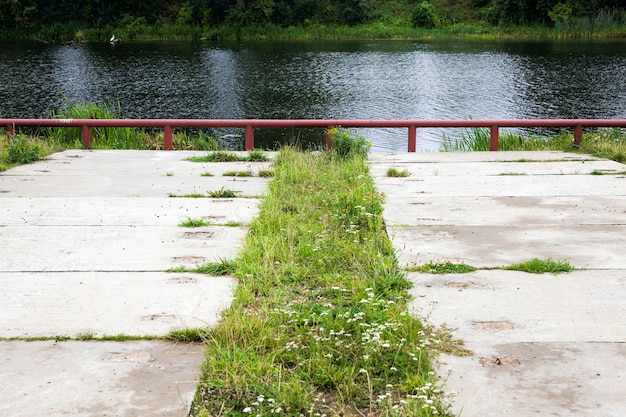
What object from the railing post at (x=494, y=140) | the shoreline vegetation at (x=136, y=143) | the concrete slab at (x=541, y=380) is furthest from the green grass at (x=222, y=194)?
the railing post at (x=494, y=140)

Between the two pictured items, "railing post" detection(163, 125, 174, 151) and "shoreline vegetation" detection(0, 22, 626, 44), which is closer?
"railing post" detection(163, 125, 174, 151)

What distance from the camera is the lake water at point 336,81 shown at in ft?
79.0

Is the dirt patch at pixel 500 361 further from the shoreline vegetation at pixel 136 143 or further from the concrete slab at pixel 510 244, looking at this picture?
the shoreline vegetation at pixel 136 143

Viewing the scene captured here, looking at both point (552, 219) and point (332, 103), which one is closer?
point (552, 219)

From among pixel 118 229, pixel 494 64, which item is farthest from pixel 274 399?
pixel 494 64

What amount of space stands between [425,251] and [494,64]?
98.8ft

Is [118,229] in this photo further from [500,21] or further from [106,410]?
[500,21]

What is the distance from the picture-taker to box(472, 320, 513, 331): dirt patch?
4961 millimetres

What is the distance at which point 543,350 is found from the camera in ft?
15.1

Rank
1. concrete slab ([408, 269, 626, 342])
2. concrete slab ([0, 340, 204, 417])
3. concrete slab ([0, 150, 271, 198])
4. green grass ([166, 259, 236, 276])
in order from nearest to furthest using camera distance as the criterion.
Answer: concrete slab ([0, 340, 204, 417]) → concrete slab ([408, 269, 626, 342]) → green grass ([166, 259, 236, 276]) → concrete slab ([0, 150, 271, 198])

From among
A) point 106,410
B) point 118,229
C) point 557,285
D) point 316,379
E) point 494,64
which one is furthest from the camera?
point 494,64

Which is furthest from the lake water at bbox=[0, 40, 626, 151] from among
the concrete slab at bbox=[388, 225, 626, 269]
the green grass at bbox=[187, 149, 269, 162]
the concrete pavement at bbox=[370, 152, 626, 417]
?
A: the concrete slab at bbox=[388, 225, 626, 269]

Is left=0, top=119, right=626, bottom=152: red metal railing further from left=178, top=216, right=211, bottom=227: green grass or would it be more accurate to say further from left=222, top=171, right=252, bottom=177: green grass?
left=178, top=216, right=211, bottom=227: green grass

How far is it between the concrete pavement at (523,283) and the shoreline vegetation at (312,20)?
41012 mm
